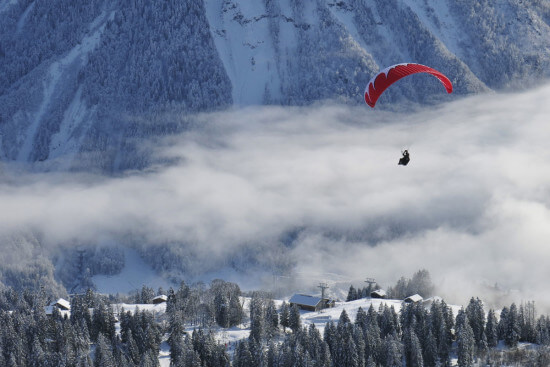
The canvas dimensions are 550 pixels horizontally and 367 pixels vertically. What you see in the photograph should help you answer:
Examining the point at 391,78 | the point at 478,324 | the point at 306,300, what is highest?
the point at 391,78

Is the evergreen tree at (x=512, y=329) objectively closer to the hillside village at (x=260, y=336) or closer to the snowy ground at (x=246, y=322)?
the hillside village at (x=260, y=336)

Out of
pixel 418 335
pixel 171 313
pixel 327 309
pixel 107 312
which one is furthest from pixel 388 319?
pixel 107 312

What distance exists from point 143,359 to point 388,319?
44944mm

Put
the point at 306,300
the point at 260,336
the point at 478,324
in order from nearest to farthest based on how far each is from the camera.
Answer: the point at 260,336 → the point at 478,324 → the point at 306,300

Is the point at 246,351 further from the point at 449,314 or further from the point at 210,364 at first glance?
the point at 449,314

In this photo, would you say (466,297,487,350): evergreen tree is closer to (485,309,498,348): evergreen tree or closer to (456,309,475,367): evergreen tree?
(485,309,498,348): evergreen tree

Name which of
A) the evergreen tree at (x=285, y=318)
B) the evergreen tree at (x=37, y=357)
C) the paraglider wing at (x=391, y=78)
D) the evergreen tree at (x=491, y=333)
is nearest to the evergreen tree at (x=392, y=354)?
the evergreen tree at (x=491, y=333)

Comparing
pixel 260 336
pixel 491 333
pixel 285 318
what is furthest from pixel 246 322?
pixel 491 333

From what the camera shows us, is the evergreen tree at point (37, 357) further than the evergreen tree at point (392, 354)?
Yes

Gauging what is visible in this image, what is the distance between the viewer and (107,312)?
538 ft

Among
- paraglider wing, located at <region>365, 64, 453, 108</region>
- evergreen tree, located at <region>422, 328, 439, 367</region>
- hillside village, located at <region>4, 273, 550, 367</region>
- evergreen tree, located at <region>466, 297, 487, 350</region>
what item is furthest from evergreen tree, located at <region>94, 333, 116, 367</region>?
evergreen tree, located at <region>466, 297, 487, 350</region>

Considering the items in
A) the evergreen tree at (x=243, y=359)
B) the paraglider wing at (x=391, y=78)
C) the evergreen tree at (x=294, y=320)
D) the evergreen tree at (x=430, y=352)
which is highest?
the paraglider wing at (x=391, y=78)

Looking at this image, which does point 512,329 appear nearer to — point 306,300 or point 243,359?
point 306,300

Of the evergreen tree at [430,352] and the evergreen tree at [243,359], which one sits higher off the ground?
the evergreen tree at [243,359]
